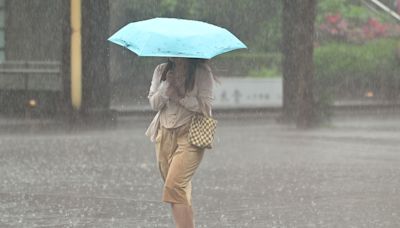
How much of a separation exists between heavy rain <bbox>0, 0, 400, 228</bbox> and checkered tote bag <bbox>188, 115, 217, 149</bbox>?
9cm

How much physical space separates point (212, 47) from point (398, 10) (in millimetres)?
20359

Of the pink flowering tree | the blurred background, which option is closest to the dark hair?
the blurred background

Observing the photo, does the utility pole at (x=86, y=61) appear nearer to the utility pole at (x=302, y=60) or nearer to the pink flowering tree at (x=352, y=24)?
the utility pole at (x=302, y=60)

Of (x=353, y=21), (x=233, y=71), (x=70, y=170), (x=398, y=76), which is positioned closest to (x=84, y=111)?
(x=233, y=71)

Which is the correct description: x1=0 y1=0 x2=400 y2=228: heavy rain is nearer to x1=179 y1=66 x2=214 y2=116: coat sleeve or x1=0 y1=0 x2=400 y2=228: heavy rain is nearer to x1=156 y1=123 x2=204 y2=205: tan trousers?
x1=179 y1=66 x2=214 y2=116: coat sleeve

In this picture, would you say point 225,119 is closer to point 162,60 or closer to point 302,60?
point 162,60

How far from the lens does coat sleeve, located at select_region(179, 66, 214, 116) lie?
271 inches

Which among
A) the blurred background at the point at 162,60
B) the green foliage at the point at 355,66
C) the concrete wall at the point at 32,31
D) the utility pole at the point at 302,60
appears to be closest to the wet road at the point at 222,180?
the utility pole at the point at 302,60

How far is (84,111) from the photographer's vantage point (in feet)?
61.3

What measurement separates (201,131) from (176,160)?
270mm

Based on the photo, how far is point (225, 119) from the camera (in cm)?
2094

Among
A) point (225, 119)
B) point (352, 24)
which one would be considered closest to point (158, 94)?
point (225, 119)

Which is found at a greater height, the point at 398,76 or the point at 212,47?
the point at 212,47

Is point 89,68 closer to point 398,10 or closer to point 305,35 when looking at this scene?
point 305,35
